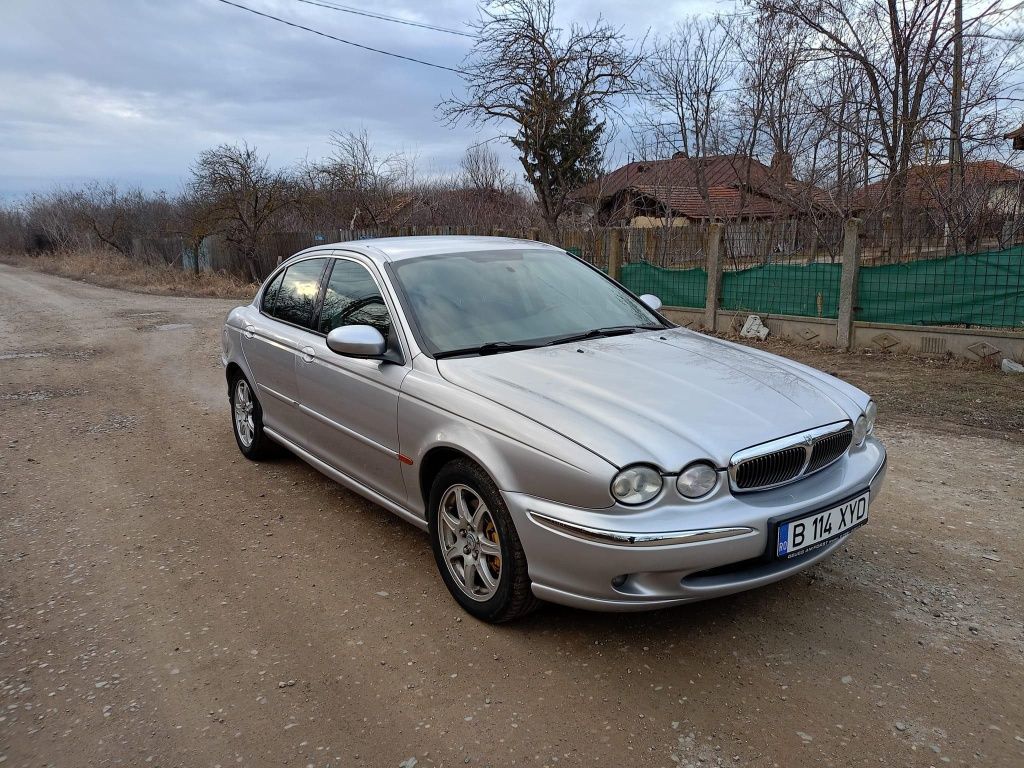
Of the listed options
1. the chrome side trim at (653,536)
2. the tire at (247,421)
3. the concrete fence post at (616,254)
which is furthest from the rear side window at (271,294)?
the concrete fence post at (616,254)

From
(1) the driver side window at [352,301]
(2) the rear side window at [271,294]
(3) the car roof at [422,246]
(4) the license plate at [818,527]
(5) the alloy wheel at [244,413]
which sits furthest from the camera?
(5) the alloy wheel at [244,413]

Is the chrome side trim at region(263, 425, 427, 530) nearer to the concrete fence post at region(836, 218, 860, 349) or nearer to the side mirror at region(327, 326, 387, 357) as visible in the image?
the side mirror at region(327, 326, 387, 357)

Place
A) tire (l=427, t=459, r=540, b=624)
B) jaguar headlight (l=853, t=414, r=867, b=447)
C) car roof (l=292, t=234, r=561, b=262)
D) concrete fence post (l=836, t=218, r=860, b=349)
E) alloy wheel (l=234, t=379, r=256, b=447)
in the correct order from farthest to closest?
concrete fence post (l=836, t=218, r=860, b=349) → alloy wheel (l=234, t=379, r=256, b=447) → car roof (l=292, t=234, r=561, b=262) → jaguar headlight (l=853, t=414, r=867, b=447) → tire (l=427, t=459, r=540, b=624)

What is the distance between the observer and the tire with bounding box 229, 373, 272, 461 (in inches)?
211

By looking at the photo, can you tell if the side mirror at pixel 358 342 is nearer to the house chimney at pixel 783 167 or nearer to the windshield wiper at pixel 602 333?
the windshield wiper at pixel 602 333

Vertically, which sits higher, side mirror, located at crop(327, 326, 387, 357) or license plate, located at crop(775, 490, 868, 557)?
side mirror, located at crop(327, 326, 387, 357)

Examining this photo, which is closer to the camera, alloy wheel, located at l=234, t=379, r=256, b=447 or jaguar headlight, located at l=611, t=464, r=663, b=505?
jaguar headlight, located at l=611, t=464, r=663, b=505

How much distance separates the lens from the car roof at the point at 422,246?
418 cm

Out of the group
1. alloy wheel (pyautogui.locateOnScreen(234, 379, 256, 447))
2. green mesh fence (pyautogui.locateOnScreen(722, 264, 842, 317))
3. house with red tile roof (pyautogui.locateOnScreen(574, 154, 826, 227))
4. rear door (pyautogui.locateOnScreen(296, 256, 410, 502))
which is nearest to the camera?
rear door (pyautogui.locateOnScreen(296, 256, 410, 502))

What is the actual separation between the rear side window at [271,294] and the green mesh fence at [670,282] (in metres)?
7.53

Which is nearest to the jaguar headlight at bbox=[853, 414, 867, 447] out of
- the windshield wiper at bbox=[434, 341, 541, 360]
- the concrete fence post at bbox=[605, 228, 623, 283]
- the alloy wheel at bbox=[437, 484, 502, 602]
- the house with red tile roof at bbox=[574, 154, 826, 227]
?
the windshield wiper at bbox=[434, 341, 541, 360]

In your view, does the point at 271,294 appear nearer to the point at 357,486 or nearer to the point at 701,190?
the point at 357,486

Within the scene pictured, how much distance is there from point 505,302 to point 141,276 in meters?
25.5

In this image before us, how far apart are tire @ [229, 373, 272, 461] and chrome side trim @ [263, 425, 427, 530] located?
12.4 inches
